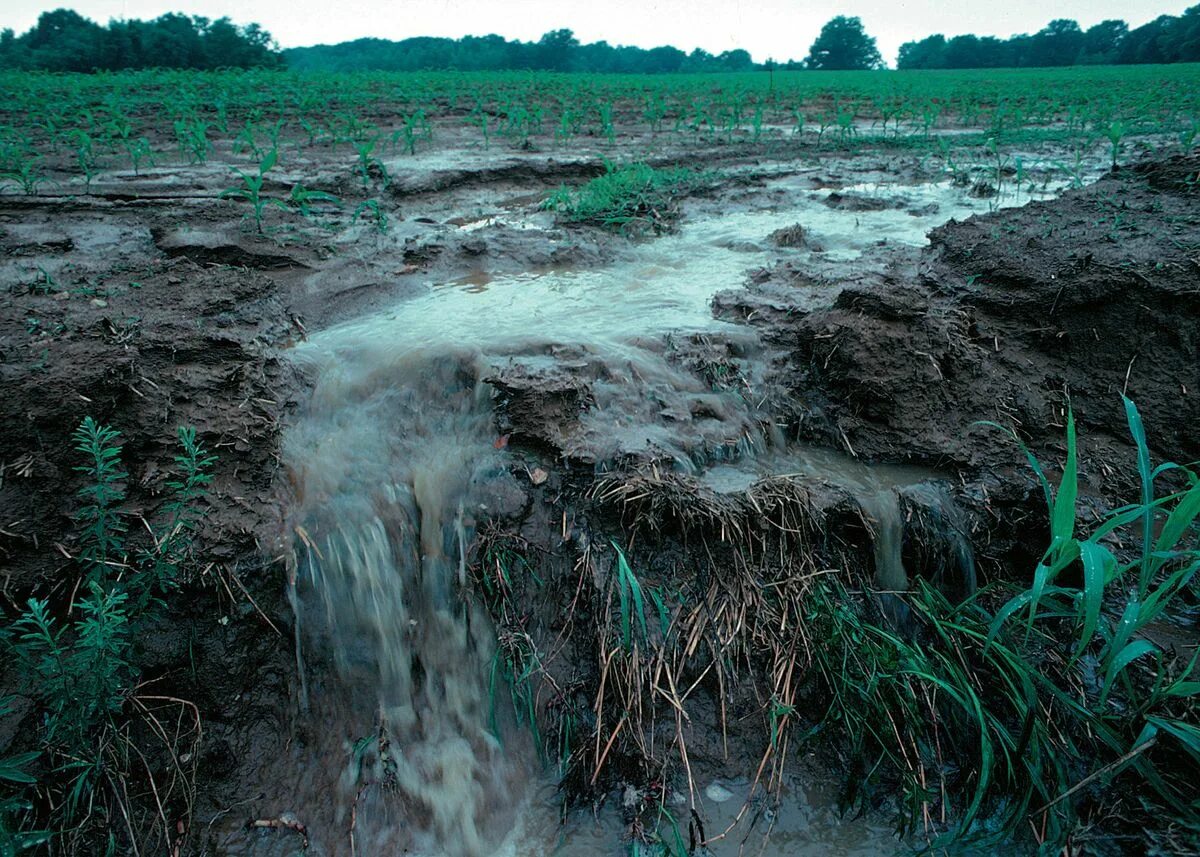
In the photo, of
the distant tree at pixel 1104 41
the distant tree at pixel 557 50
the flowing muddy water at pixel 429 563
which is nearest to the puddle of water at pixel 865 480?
the flowing muddy water at pixel 429 563

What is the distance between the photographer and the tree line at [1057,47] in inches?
1693

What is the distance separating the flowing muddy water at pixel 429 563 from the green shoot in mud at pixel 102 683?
35 cm

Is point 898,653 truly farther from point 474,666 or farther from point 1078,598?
point 474,666

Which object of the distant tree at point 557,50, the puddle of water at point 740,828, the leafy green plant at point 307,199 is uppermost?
the distant tree at point 557,50

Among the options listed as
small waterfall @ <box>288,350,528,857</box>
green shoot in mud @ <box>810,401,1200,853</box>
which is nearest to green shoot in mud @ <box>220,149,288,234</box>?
small waterfall @ <box>288,350,528,857</box>

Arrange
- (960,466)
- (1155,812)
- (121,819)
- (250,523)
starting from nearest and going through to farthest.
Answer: (1155,812), (121,819), (250,523), (960,466)

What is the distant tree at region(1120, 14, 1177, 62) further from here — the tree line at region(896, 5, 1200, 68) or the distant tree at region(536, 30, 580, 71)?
the distant tree at region(536, 30, 580, 71)

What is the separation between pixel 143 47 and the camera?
2375cm

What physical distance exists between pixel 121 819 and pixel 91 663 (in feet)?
1.64

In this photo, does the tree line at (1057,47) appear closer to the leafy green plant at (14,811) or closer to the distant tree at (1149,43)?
the distant tree at (1149,43)

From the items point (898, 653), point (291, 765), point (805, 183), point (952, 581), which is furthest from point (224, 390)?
point (805, 183)

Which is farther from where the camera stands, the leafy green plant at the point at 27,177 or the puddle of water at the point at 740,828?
the leafy green plant at the point at 27,177

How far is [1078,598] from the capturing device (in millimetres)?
1864

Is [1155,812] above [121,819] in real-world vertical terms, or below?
above
